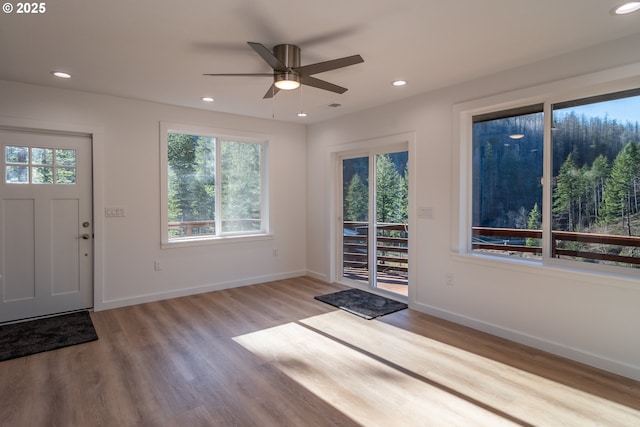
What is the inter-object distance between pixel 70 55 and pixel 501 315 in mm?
4609

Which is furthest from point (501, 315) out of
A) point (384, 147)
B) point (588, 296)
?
point (384, 147)

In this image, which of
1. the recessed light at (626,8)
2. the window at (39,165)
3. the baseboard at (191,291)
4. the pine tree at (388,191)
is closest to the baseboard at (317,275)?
the baseboard at (191,291)

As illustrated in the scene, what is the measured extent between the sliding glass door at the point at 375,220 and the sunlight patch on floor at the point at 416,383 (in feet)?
4.30

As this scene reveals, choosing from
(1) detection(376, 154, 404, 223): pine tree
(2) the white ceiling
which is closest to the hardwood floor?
(1) detection(376, 154, 404, 223): pine tree

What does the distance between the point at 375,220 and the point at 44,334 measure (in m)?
3.97

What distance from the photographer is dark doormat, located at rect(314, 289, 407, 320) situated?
4.02 m

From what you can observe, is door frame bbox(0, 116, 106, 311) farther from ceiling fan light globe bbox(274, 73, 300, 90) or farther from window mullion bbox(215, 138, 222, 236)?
ceiling fan light globe bbox(274, 73, 300, 90)

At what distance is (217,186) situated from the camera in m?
5.03

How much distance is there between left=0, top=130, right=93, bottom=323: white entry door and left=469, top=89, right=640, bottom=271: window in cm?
455

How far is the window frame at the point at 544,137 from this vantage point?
108 inches

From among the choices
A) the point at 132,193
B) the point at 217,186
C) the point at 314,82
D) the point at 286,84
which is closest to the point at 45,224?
the point at 132,193

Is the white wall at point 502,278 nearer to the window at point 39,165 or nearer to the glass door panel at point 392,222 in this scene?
the glass door panel at point 392,222

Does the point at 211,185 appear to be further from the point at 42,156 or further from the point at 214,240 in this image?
the point at 42,156

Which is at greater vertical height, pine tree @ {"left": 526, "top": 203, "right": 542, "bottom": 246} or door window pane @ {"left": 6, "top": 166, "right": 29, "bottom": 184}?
door window pane @ {"left": 6, "top": 166, "right": 29, "bottom": 184}
